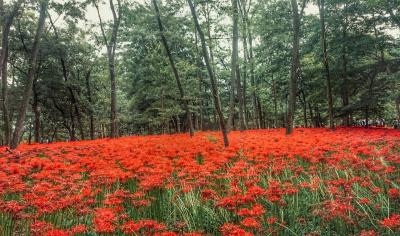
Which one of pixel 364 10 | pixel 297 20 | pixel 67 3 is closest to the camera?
pixel 67 3

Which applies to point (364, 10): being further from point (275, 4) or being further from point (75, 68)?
point (75, 68)

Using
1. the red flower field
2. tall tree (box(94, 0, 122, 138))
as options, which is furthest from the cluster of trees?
the red flower field

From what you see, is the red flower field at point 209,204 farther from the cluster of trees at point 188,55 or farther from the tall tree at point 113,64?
the tall tree at point 113,64

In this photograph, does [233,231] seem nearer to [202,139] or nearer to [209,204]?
[209,204]

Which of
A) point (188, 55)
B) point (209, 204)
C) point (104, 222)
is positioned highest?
point (188, 55)

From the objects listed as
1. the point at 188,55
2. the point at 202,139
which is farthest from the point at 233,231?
the point at 188,55

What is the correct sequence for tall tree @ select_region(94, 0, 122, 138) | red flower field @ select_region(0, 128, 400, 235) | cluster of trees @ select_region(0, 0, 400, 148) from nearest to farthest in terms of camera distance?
red flower field @ select_region(0, 128, 400, 235) < cluster of trees @ select_region(0, 0, 400, 148) < tall tree @ select_region(94, 0, 122, 138)

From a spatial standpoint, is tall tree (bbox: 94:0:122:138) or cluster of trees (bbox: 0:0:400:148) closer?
cluster of trees (bbox: 0:0:400:148)

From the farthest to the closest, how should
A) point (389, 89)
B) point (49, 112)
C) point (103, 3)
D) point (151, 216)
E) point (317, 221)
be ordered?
point (49, 112) → point (103, 3) → point (389, 89) → point (151, 216) → point (317, 221)

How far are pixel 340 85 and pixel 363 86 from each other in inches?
57.9

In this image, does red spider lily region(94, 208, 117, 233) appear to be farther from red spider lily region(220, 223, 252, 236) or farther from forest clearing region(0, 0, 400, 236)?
red spider lily region(220, 223, 252, 236)

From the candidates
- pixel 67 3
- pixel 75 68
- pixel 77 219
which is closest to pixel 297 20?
pixel 67 3

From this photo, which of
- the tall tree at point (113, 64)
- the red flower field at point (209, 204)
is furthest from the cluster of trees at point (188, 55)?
the red flower field at point (209, 204)

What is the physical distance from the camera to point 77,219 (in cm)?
473
